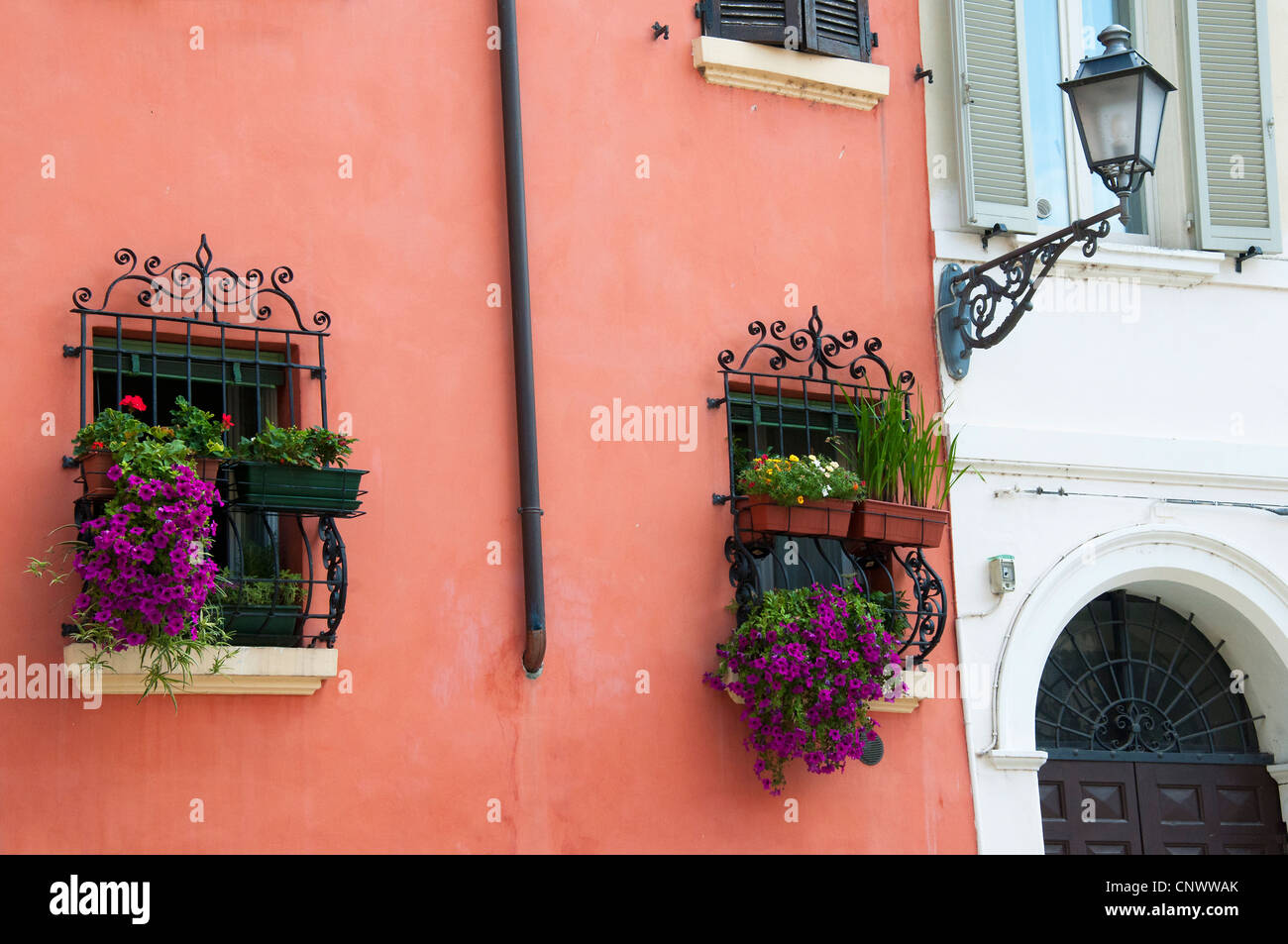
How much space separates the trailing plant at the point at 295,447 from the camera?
5.96 meters

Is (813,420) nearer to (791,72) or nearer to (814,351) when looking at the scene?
(814,351)

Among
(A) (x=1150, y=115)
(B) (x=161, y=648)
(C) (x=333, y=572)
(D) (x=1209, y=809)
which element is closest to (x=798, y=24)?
(A) (x=1150, y=115)

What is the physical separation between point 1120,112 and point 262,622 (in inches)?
163

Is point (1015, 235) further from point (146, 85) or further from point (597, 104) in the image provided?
point (146, 85)

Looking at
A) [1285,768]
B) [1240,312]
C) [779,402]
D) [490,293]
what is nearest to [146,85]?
[490,293]

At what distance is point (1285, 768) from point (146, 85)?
6.39m

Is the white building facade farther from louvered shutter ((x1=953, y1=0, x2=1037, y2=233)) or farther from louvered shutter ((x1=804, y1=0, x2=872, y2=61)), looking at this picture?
louvered shutter ((x1=804, y1=0, x2=872, y2=61))

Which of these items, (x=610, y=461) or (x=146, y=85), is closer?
(x=146, y=85)

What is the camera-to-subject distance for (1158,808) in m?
8.29

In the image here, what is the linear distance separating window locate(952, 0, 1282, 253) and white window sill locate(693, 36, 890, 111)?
582 mm

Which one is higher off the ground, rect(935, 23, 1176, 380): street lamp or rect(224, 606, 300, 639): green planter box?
rect(935, 23, 1176, 380): street lamp

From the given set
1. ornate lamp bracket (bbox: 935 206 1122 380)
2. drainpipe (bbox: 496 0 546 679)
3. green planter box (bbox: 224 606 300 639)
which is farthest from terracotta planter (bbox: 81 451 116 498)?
ornate lamp bracket (bbox: 935 206 1122 380)

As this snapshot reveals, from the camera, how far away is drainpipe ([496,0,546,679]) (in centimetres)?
661

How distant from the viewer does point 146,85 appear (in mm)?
6402
